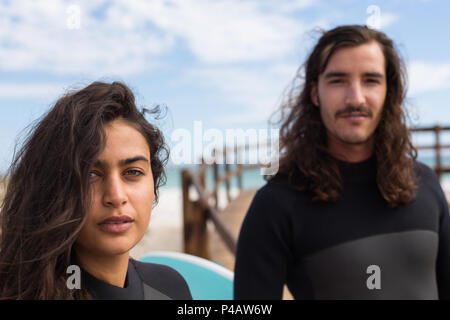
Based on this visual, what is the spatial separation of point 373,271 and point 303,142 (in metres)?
0.74

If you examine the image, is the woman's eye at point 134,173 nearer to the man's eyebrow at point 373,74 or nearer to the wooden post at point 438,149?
the man's eyebrow at point 373,74

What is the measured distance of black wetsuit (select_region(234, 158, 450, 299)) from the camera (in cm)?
185

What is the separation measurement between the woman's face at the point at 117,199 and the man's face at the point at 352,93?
1.23 metres

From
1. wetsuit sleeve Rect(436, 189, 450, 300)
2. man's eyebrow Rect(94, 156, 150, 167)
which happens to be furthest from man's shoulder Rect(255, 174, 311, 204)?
man's eyebrow Rect(94, 156, 150, 167)

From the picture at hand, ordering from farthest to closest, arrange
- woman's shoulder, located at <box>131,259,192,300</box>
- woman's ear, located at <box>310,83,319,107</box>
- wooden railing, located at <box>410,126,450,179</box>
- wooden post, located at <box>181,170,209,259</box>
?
1. wooden railing, located at <box>410,126,450,179</box>
2. wooden post, located at <box>181,170,209,259</box>
3. woman's ear, located at <box>310,83,319,107</box>
4. woman's shoulder, located at <box>131,259,192,300</box>

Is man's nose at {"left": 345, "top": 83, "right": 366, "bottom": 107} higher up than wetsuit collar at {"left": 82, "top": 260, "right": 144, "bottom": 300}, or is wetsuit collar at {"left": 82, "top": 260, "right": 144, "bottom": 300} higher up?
man's nose at {"left": 345, "top": 83, "right": 366, "bottom": 107}

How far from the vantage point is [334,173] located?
2010mm

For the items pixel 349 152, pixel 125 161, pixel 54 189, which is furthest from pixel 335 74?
pixel 54 189

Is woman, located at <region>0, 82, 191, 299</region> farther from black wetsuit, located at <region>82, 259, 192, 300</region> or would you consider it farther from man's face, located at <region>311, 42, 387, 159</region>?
man's face, located at <region>311, 42, 387, 159</region>

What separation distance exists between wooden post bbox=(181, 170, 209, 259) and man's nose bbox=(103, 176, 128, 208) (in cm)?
366

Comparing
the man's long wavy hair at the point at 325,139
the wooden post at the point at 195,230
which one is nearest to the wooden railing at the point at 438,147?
the wooden post at the point at 195,230
